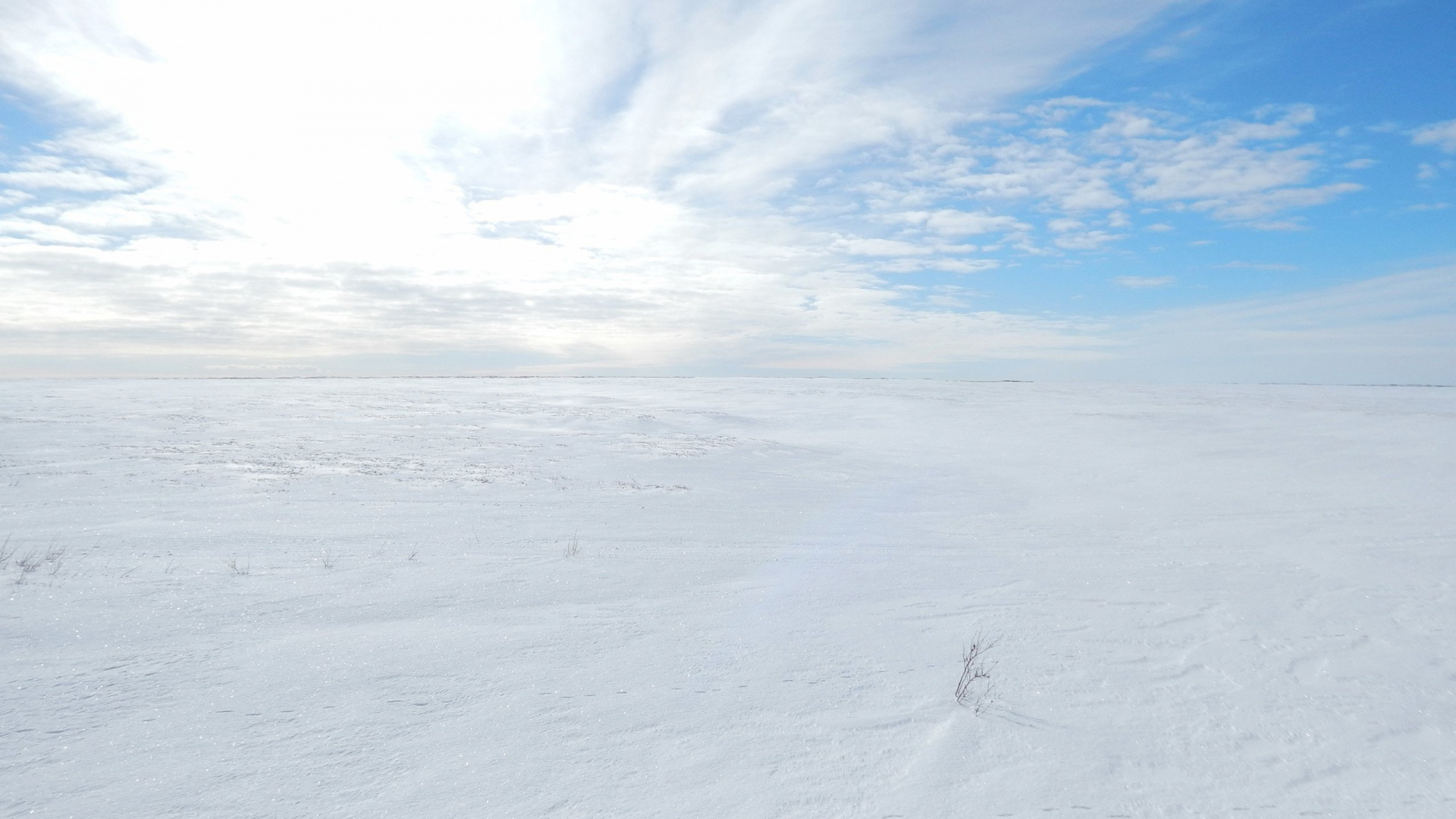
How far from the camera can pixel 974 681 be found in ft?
14.6

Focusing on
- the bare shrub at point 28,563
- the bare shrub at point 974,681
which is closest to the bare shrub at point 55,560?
the bare shrub at point 28,563

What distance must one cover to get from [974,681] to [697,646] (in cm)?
180

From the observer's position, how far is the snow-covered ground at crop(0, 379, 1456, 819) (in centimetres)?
325

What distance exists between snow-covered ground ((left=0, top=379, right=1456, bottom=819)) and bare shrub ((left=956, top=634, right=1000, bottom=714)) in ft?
0.28

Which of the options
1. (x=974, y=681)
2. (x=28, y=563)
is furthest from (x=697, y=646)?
(x=28, y=563)

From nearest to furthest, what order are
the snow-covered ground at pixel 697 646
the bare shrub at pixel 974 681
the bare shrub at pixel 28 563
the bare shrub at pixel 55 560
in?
the snow-covered ground at pixel 697 646 < the bare shrub at pixel 974 681 < the bare shrub at pixel 28 563 < the bare shrub at pixel 55 560

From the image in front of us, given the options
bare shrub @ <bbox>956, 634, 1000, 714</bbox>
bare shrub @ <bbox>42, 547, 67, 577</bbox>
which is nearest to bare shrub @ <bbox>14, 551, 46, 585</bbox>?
bare shrub @ <bbox>42, 547, 67, 577</bbox>

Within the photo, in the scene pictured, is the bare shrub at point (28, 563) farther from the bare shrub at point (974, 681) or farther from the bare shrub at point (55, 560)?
the bare shrub at point (974, 681)

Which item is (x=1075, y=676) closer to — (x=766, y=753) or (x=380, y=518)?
(x=766, y=753)

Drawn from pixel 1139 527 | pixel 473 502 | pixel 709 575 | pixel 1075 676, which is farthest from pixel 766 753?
pixel 1139 527

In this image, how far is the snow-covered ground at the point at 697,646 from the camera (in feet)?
10.7

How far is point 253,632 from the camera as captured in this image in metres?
4.65

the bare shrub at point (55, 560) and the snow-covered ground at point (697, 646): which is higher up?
the bare shrub at point (55, 560)

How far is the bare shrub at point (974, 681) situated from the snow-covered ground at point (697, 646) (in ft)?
0.28
